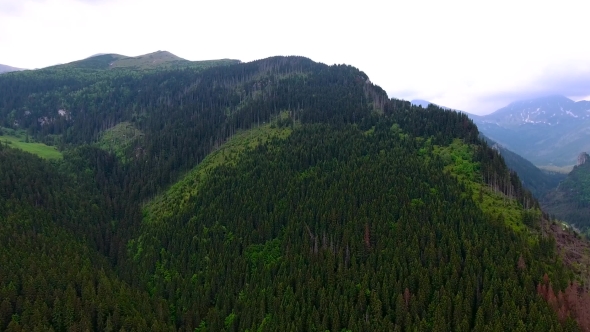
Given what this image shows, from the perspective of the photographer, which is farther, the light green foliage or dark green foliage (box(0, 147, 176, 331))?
the light green foliage

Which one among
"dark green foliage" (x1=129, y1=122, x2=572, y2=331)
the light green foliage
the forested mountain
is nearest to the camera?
the forested mountain

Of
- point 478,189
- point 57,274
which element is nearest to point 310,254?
point 478,189

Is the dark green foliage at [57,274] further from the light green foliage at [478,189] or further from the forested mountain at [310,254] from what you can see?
the light green foliage at [478,189]

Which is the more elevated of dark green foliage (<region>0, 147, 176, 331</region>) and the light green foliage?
the light green foliage

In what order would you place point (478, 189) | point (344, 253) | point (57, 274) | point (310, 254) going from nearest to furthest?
point (57, 274)
point (344, 253)
point (310, 254)
point (478, 189)

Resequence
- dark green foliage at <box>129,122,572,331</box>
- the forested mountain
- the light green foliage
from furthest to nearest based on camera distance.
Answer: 1. the light green foliage
2. dark green foliage at <box>129,122,572,331</box>
3. the forested mountain

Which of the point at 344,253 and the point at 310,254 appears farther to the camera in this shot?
the point at 310,254

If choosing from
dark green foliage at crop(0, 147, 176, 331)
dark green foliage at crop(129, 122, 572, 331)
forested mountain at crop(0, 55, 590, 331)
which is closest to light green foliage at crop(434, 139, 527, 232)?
forested mountain at crop(0, 55, 590, 331)

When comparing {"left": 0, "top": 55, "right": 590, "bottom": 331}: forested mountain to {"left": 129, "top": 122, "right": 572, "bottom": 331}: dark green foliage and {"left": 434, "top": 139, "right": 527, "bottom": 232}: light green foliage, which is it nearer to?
{"left": 129, "top": 122, "right": 572, "bottom": 331}: dark green foliage

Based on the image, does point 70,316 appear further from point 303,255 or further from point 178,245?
point 303,255

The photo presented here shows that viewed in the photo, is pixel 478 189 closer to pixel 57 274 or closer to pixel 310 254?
pixel 310 254

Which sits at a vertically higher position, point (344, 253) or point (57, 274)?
point (344, 253)
